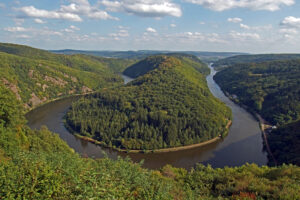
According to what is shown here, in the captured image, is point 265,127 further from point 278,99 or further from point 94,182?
point 94,182

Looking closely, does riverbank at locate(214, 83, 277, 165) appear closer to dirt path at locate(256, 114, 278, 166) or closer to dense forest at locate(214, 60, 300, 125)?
dirt path at locate(256, 114, 278, 166)

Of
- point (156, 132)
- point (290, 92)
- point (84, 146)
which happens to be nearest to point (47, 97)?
point (84, 146)

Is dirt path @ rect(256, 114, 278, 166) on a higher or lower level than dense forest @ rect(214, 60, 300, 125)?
lower

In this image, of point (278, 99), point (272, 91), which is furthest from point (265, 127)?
point (272, 91)

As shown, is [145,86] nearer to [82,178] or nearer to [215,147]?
[215,147]

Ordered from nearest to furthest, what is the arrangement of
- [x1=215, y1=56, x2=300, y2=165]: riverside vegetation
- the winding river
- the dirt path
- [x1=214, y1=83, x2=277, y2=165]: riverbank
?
[x1=215, y1=56, x2=300, y2=165]: riverside vegetation, the winding river, the dirt path, [x1=214, y1=83, x2=277, y2=165]: riverbank

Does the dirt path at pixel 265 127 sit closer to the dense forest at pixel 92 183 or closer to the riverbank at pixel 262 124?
the riverbank at pixel 262 124

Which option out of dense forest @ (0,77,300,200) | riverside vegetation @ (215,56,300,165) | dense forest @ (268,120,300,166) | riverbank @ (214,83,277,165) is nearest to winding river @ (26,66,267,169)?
riverbank @ (214,83,277,165)
